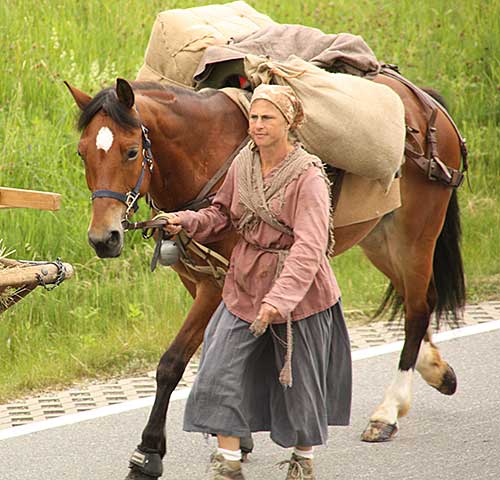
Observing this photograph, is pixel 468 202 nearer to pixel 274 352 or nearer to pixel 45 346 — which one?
pixel 45 346

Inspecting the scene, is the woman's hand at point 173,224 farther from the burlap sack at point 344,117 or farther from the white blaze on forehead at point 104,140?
the burlap sack at point 344,117

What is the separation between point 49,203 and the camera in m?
3.92

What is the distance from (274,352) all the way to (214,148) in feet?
3.70

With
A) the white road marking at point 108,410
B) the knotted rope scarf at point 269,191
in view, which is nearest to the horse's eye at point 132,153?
the knotted rope scarf at point 269,191

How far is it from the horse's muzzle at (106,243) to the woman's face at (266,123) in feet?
2.37

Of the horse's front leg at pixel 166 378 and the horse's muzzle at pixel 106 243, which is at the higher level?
the horse's muzzle at pixel 106 243

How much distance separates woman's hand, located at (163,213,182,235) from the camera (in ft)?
14.7

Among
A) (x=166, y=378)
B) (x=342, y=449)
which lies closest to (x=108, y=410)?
(x=166, y=378)

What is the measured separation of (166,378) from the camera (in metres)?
5.00

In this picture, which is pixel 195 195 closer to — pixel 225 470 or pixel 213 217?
pixel 213 217

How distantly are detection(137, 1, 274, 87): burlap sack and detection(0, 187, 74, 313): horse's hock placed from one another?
6.26ft

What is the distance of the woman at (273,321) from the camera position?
4262mm

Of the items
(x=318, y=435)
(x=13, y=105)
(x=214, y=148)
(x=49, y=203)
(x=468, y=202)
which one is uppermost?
(x=49, y=203)

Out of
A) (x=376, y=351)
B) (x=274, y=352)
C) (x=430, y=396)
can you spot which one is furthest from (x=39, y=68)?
(x=274, y=352)
